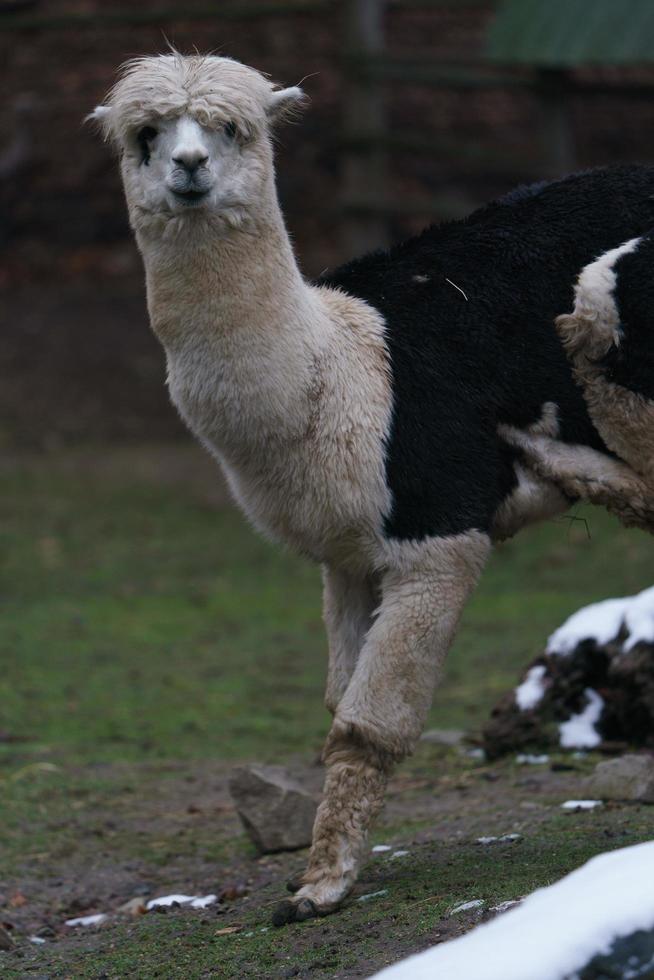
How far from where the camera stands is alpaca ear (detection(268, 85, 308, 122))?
4691mm

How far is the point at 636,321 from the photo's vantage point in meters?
4.55

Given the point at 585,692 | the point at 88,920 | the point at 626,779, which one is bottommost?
the point at 88,920

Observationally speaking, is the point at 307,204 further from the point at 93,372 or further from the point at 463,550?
the point at 463,550

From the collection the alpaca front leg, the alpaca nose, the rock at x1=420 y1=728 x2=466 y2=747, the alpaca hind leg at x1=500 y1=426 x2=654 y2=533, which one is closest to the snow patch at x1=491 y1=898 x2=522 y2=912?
the alpaca front leg

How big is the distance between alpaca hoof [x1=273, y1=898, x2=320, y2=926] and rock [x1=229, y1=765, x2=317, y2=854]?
1184 mm

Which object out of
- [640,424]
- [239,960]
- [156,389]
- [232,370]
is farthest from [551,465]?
[156,389]

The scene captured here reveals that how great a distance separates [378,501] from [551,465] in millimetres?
547

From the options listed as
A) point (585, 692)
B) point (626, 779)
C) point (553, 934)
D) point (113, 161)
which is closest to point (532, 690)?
point (585, 692)

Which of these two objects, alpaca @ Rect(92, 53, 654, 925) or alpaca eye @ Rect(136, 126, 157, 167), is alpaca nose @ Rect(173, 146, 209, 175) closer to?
alpaca @ Rect(92, 53, 654, 925)

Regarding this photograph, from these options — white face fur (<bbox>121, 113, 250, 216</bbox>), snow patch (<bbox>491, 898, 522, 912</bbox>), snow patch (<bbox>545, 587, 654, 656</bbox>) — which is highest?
white face fur (<bbox>121, 113, 250, 216</bbox>)

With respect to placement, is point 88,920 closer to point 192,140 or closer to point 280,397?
point 280,397

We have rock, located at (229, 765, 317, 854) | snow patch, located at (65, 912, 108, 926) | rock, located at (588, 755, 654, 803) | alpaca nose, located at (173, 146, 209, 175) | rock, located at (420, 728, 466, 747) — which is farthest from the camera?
rock, located at (420, 728, 466, 747)

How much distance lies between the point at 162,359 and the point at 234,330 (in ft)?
36.6

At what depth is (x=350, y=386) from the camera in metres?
4.67
